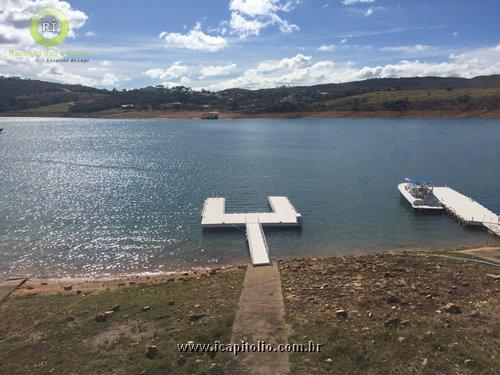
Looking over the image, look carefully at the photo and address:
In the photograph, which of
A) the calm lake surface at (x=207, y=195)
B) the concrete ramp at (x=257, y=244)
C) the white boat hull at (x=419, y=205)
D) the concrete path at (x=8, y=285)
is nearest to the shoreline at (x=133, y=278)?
the concrete path at (x=8, y=285)

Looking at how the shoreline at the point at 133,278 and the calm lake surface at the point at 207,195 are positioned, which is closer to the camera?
the shoreline at the point at 133,278

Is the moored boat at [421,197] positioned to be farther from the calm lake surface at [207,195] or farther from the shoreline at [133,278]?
the shoreline at [133,278]

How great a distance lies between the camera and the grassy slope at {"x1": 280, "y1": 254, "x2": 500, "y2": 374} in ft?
70.0

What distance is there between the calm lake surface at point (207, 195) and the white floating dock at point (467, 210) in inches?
58.5

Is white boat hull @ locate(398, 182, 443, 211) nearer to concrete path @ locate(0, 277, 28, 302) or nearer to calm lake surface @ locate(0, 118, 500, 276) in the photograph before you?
calm lake surface @ locate(0, 118, 500, 276)

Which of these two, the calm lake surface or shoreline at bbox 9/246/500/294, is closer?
shoreline at bbox 9/246/500/294

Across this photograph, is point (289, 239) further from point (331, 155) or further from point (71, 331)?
point (331, 155)

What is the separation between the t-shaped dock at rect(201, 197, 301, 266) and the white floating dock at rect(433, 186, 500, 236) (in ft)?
68.1

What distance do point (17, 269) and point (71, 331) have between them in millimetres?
19889

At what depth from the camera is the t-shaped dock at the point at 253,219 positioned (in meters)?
48.2

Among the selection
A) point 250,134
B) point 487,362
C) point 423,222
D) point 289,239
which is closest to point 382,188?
point 423,222

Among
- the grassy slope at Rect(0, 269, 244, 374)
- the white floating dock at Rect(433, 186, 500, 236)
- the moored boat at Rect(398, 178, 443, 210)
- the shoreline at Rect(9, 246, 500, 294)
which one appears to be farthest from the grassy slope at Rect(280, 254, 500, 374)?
the moored boat at Rect(398, 178, 443, 210)

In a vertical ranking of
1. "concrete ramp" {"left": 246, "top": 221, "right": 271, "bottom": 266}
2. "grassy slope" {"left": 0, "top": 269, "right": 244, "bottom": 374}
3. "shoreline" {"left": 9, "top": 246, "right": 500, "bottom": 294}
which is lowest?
"shoreline" {"left": 9, "top": 246, "right": 500, "bottom": 294}

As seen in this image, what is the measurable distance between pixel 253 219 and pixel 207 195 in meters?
16.1
